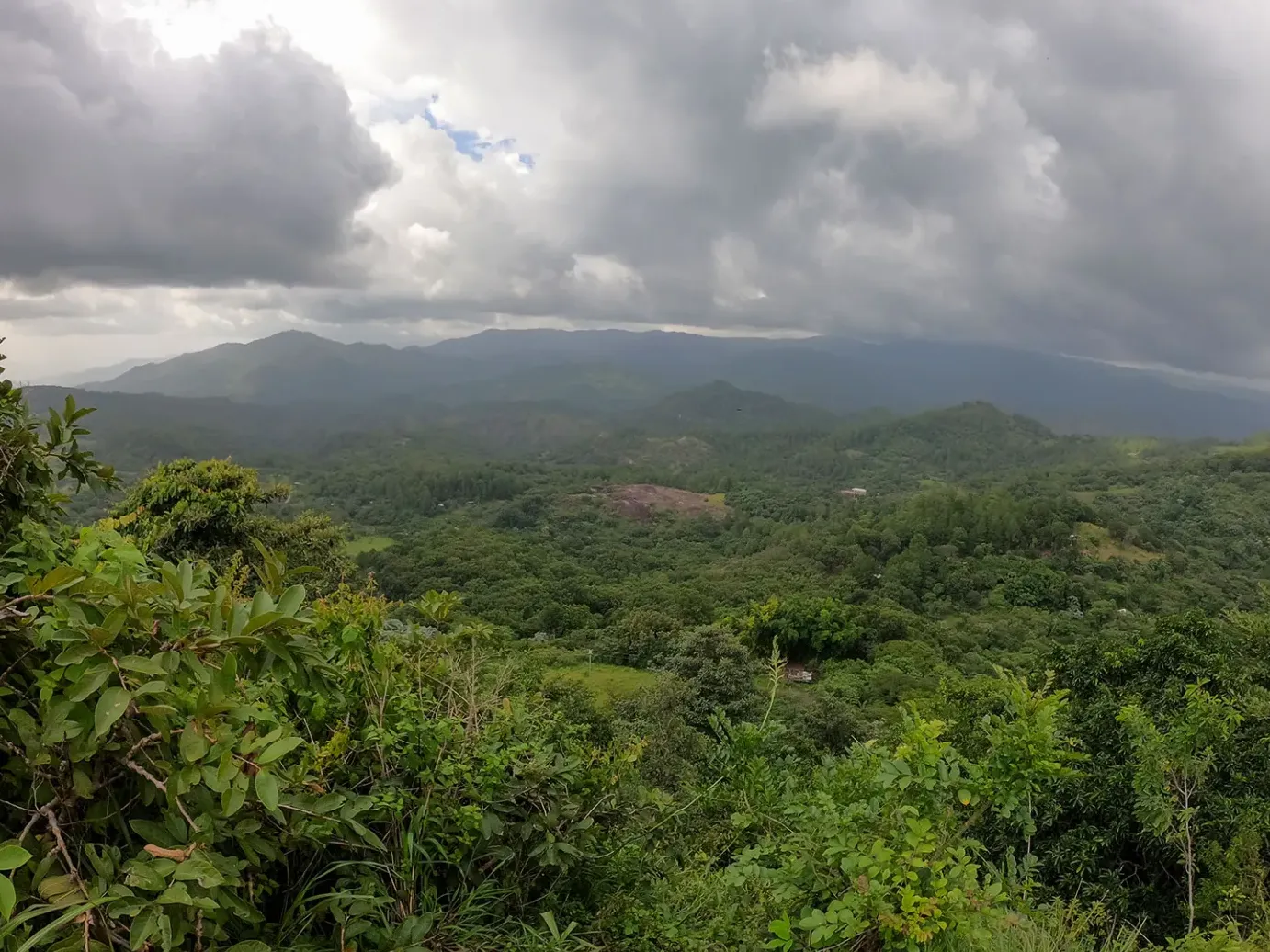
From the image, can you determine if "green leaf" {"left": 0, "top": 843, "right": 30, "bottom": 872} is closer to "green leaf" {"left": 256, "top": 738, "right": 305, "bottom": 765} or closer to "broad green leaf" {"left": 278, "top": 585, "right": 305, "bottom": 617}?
"green leaf" {"left": 256, "top": 738, "right": 305, "bottom": 765}

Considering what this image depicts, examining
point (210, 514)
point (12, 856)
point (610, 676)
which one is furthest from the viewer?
point (610, 676)

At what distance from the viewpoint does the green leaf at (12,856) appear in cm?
112

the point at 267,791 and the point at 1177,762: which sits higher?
the point at 267,791

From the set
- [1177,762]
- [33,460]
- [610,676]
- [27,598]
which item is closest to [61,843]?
[27,598]

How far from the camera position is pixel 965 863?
6.75 ft

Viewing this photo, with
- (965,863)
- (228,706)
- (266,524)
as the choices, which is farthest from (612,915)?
(266,524)

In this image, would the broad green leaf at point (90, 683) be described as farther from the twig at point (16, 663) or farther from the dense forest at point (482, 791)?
the twig at point (16, 663)

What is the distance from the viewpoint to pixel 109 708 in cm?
125

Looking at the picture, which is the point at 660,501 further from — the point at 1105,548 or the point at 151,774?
the point at 151,774

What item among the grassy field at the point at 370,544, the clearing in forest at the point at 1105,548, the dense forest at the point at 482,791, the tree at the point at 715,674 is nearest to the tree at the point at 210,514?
the dense forest at the point at 482,791

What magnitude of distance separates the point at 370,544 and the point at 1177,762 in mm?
67276

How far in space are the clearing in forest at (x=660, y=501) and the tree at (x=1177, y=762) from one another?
8672 cm

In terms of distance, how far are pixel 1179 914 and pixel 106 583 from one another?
26.7 ft

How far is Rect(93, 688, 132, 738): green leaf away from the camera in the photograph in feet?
4.04
